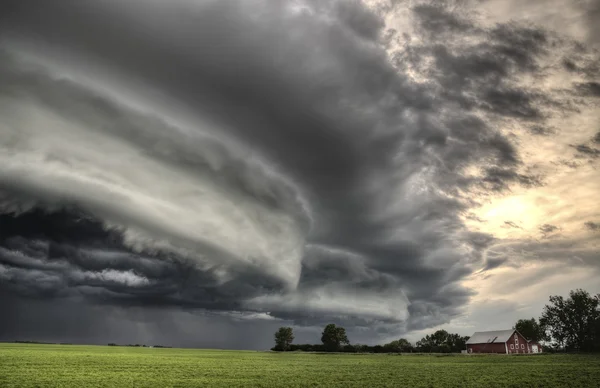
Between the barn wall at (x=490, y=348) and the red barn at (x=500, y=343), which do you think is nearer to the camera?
the barn wall at (x=490, y=348)

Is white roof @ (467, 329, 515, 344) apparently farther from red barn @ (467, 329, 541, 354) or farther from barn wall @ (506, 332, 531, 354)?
barn wall @ (506, 332, 531, 354)

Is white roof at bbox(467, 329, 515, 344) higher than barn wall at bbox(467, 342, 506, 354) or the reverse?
higher

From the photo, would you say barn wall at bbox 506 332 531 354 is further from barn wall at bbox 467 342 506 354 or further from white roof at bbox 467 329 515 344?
barn wall at bbox 467 342 506 354

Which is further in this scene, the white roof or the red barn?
the white roof

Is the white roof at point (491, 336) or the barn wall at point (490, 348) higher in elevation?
the white roof at point (491, 336)

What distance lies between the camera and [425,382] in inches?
1645

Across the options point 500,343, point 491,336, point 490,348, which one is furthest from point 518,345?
point 490,348

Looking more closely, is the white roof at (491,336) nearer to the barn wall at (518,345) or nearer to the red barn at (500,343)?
the red barn at (500,343)

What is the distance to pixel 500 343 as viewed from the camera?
161 m

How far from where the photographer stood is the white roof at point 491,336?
6442 inches

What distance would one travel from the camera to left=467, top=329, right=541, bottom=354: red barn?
160 m

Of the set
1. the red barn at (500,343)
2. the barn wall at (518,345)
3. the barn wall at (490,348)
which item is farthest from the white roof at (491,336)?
the barn wall at (518,345)

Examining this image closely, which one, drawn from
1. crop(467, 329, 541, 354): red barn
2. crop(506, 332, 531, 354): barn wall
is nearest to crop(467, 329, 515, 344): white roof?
crop(467, 329, 541, 354): red barn

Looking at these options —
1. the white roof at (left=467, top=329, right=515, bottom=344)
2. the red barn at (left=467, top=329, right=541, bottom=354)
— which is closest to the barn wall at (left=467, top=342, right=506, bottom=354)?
the red barn at (left=467, top=329, right=541, bottom=354)
